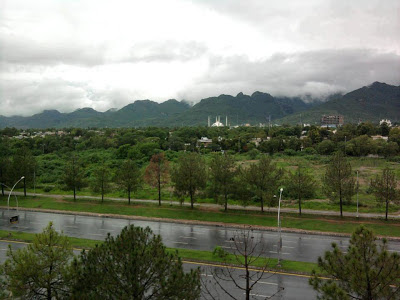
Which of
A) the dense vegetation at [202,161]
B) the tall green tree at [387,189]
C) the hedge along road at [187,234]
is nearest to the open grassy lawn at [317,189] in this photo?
the dense vegetation at [202,161]

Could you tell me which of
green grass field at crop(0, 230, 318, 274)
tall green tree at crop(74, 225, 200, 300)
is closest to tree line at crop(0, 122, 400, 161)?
green grass field at crop(0, 230, 318, 274)

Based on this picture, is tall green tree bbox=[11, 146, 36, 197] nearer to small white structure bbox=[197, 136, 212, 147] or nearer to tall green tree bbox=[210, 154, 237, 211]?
tall green tree bbox=[210, 154, 237, 211]

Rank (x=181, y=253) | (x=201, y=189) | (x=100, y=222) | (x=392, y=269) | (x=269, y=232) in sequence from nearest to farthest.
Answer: (x=392, y=269)
(x=181, y=253)
(x=269, y=232)
(x=100, y=222)
(x=201, y=189)

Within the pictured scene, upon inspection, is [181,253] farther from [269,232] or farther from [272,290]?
[269,232]

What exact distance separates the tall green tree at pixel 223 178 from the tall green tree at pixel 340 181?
12.2 meters

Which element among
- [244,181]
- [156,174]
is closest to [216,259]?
[244,181]

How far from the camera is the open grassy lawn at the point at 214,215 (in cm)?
3459

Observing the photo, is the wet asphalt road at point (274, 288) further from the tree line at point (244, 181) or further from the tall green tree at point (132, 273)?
the tree line at point (244, 181)

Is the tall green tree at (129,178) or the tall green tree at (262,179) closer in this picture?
the tall green tree at (262,179)

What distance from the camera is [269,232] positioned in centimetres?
3409

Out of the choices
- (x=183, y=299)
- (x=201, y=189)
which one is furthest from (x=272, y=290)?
(x=201, y=189)

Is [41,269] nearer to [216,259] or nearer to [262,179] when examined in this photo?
[216,259]

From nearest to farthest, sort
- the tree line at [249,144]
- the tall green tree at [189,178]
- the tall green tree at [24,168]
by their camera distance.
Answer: the tall green tree at [189,178], the tall green tree at [24,168], the tree line at [249,144]

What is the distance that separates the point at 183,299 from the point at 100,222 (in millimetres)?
28714
